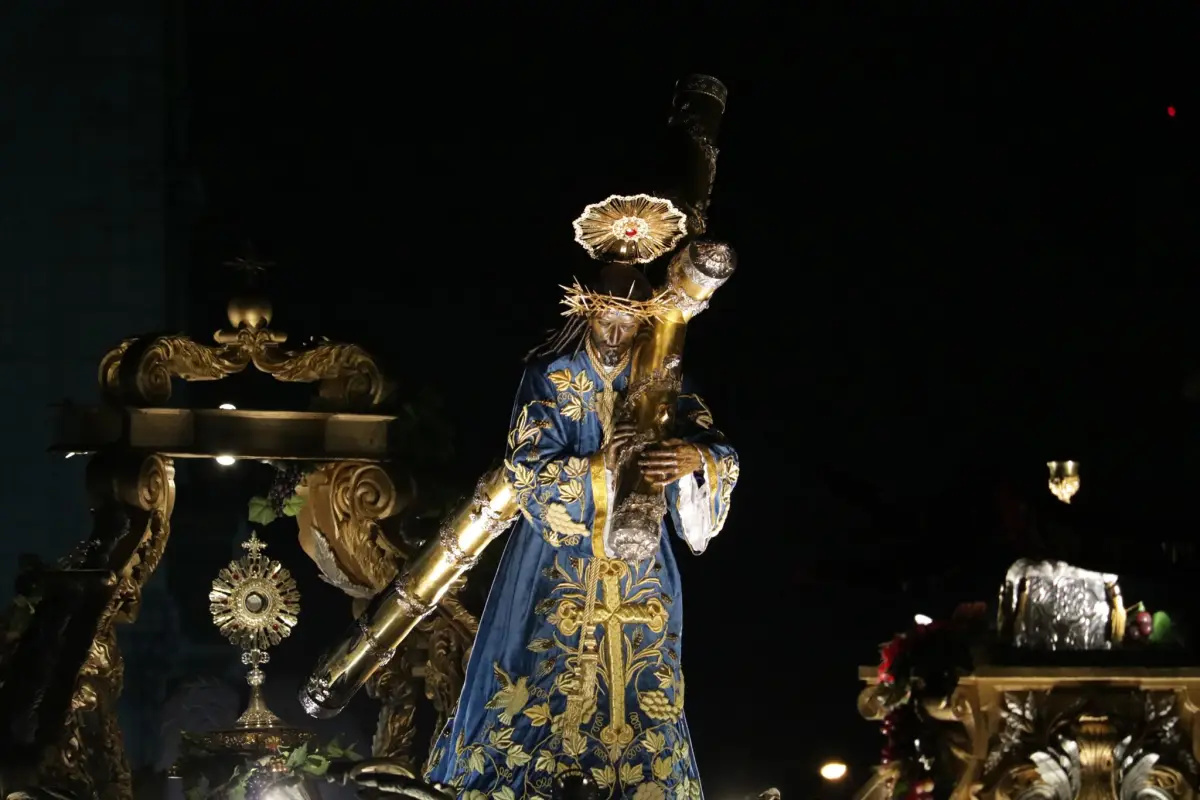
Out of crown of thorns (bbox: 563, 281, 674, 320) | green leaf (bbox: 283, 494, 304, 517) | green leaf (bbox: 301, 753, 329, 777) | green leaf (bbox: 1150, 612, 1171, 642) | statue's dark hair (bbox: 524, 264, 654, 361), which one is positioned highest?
statue's dark hair (bbox: 524, 264, 654, 361)

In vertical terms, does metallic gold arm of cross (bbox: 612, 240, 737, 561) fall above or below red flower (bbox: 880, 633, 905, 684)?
above

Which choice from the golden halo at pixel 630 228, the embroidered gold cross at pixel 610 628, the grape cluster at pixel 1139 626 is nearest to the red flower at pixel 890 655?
the grape cluster at pixel 1139 626

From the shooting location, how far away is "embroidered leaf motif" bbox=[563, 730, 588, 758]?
590 cm

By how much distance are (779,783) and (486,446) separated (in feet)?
5.07

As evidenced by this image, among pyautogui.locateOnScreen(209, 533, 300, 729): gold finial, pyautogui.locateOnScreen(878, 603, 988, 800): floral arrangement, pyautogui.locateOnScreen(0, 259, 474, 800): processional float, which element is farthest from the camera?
pyautogui.locateOnScreen(209, 533, 300, 729): gold finial

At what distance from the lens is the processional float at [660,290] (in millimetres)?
5910

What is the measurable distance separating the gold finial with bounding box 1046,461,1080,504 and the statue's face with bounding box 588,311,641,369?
5.52ft

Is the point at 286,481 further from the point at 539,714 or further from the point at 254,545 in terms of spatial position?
the point at 539,714

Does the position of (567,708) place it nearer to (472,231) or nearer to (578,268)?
(578,268)

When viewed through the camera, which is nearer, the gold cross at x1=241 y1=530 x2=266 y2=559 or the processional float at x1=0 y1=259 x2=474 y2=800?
the processional float at x1=0 y1=259 x2=474 y2=800

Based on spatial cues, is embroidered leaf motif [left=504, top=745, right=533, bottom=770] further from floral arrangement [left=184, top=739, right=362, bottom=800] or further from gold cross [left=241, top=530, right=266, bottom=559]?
gold cross [left=241, top=530, right=266, bottom=559]

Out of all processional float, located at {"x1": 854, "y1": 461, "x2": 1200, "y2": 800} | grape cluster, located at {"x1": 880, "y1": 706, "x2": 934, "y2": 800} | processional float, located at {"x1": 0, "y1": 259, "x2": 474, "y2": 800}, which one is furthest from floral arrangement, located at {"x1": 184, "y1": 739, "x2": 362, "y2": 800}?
grape cluster, located at {"x1": 880, "y1": 706, "x2": 934, "y2": 800}

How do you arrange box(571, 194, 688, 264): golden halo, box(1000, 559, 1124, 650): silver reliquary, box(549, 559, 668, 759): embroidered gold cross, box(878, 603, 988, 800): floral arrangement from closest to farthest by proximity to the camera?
box(878, 603, 988, 800): floral arrangement, box(1000, 559, 1124, 650): silver reliquary, box(549, 559, 668, 759): embroidered gold cross, box(571, 194, 688, 264): golden halo

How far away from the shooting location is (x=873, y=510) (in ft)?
12.3
